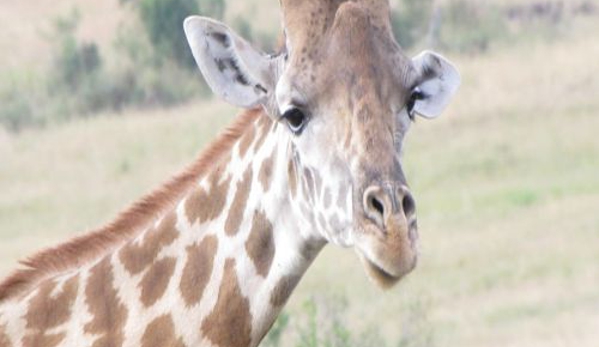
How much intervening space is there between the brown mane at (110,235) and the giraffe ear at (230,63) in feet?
1.39

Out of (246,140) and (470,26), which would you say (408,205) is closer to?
(246,140)

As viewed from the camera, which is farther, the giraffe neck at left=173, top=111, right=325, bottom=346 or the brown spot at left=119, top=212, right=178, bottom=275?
the brown spot at left=119, top=212, right=178, bottom=275

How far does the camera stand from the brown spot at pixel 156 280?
344 inches

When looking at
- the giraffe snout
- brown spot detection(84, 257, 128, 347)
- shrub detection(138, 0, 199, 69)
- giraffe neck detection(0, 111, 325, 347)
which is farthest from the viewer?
shrub detection(138, 0, 199, 69)

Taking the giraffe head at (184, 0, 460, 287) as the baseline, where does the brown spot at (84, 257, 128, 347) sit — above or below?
below

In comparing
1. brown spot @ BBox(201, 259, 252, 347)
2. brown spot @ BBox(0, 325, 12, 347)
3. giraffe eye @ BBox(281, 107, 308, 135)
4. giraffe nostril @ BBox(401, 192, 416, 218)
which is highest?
giraffe eye @ BBox(281, 107, 308, 135)

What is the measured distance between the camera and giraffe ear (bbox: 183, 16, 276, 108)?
8.51m

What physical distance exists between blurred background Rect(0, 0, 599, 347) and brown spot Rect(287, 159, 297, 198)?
5210 mm

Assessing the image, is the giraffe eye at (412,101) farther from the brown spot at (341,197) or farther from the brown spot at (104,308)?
the brown spot at (104,308)

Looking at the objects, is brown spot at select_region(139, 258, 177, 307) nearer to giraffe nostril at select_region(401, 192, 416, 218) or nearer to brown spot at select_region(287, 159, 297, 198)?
brown spot at select_region(287, 159, 297, 198)

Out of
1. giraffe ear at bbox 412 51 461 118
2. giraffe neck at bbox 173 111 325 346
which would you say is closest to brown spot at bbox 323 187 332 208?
giraffe neck at bbox 173 111 325 346

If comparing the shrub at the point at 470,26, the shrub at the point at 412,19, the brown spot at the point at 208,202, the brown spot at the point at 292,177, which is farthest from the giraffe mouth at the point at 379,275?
the shrub at the point at 470,26

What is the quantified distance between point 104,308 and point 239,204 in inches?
26.9

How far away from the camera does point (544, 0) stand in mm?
55281
